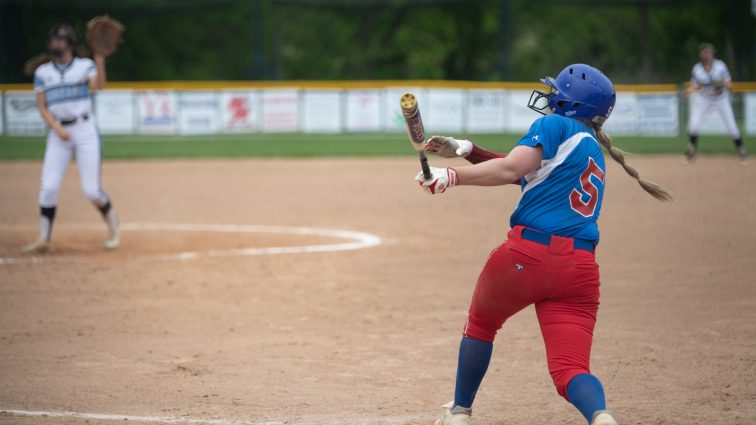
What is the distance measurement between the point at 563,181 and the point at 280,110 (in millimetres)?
24323

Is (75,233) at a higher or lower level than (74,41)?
lower

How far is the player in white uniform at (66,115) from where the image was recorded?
34.5 feet

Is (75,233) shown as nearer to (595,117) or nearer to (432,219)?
(432,219)

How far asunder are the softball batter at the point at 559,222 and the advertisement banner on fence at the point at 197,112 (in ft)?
79.3

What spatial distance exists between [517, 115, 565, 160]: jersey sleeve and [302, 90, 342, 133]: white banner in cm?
2400

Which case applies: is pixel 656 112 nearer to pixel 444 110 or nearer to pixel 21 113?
pixel 444 110

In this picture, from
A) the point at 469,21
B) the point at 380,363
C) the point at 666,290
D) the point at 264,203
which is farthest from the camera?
the point at 469,21

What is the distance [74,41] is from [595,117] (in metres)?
7.89

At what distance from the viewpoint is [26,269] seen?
10109 millimetres

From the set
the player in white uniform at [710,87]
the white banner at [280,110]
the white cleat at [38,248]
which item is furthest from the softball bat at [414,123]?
the white banner at [280,110]

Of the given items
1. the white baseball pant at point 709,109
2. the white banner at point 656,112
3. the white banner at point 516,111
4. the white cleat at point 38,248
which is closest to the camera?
the white cleat at point 38,248

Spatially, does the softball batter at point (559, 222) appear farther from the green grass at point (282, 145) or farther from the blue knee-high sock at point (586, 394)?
the green grass at point (282, 145)

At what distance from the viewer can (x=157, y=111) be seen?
27.8 metres

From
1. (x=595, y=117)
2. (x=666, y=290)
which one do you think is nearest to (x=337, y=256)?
(x=666, y=290)
